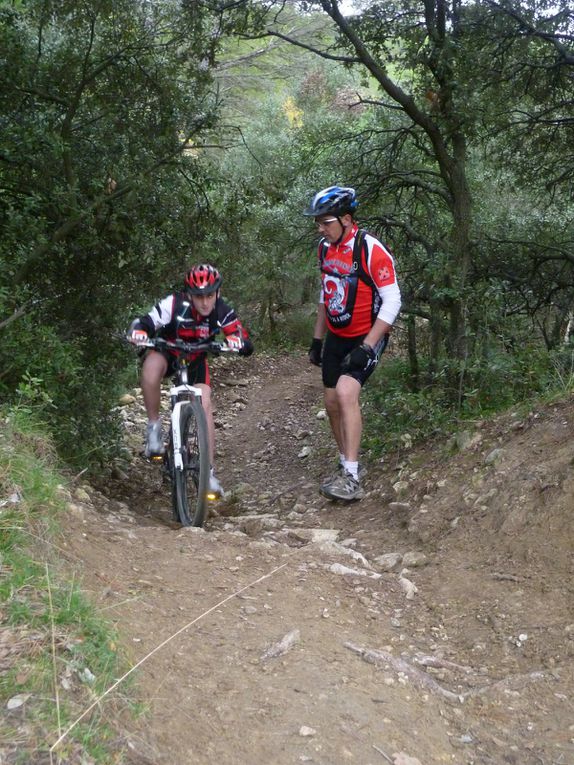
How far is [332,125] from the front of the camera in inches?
365

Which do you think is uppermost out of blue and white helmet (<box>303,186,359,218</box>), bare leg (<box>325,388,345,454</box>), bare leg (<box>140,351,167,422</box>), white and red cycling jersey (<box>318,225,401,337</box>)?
blue and white helmet (<box>303,186,359,218</box>)

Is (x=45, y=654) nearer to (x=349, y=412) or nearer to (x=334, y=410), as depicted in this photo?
(x=349, y=412)

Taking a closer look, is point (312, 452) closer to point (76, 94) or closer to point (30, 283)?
point (30, 283)

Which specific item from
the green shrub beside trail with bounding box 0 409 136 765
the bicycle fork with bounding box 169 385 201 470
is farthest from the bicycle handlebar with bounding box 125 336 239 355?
the green shrub beside trail with bounding box 0 409 136 765

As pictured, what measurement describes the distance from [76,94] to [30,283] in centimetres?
163

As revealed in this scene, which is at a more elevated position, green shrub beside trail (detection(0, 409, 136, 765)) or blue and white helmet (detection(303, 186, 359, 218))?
blue and white helmet (detection(303, 186, 359, 218))

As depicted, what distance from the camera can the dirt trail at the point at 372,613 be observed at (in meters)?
2.63

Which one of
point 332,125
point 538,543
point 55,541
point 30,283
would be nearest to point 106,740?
point 55,541

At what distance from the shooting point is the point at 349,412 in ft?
18.4

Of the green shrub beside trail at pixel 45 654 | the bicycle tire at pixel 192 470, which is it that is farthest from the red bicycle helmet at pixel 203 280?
the green shrub beside trail at pixel 45 654

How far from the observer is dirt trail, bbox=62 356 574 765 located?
8.63 feet

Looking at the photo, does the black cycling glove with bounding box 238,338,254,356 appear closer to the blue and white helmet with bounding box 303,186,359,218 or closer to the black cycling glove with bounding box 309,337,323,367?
the black cycling glove with bounding box 309,337,323,367

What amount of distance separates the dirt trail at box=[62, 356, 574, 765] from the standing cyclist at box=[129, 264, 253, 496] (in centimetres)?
83

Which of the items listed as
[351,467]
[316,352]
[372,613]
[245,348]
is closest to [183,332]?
[245,348]
